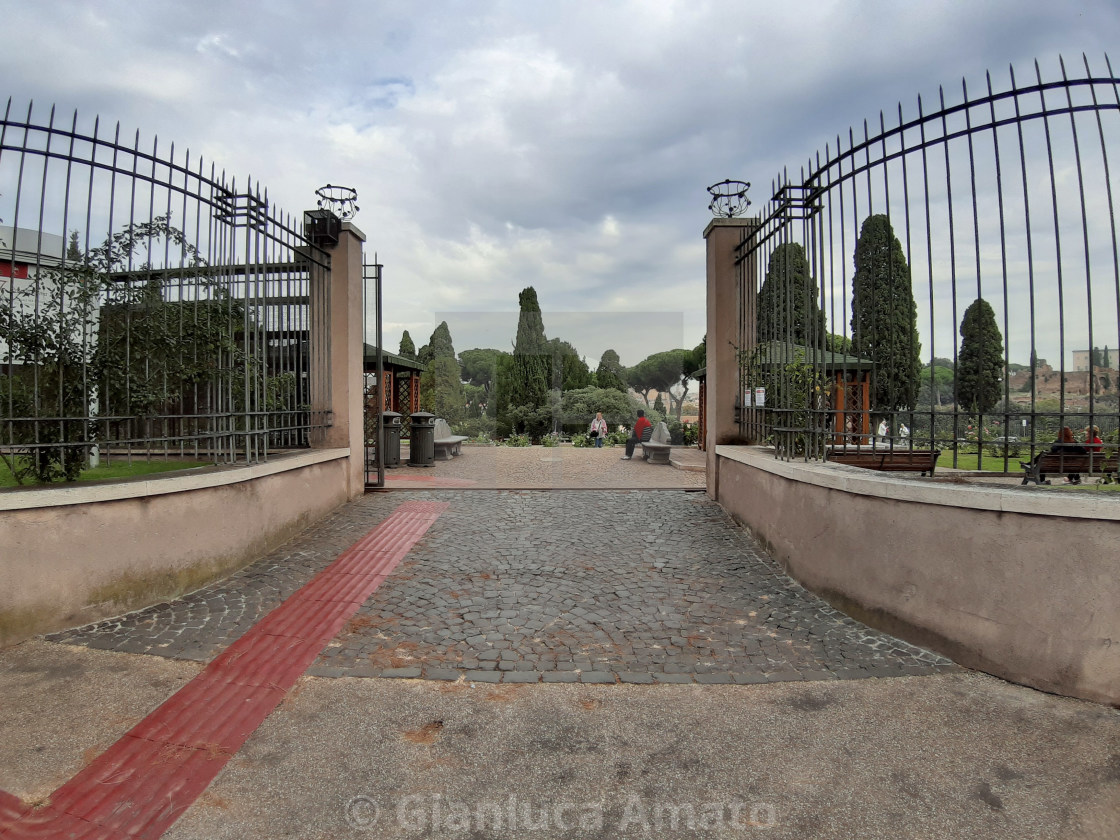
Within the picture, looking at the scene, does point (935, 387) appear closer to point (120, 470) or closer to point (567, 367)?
point (120, 470)

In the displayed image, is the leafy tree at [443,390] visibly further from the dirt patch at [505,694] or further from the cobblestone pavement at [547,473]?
the dirt patch at [505,694]

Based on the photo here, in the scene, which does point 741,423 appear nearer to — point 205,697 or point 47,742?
point 205,697

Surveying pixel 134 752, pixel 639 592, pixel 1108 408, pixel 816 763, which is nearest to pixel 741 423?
pixel 639 592

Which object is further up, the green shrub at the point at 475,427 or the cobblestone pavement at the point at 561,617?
the green shrub at the point at 475,427

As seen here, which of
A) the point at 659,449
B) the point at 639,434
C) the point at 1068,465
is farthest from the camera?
the point at 639,434

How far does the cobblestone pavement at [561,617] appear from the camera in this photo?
3531 millimetres

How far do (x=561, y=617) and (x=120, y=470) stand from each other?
13.6 feet

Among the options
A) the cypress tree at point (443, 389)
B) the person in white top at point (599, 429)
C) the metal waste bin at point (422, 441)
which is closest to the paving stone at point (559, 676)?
the metal waste bin at point (422, 441)

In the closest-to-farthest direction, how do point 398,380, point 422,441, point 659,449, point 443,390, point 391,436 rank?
1. point 391,436
2. point 422,441
3. point 659,449
4. point 398,380
5. point 443,390

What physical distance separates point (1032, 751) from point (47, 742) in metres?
4.39

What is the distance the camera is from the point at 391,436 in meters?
11.9

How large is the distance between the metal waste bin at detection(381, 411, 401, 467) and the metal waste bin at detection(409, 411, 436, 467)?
0.44 m

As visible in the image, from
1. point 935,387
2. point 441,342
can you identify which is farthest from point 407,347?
point 935,387

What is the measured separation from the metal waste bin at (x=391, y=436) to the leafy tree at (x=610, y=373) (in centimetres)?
1865
